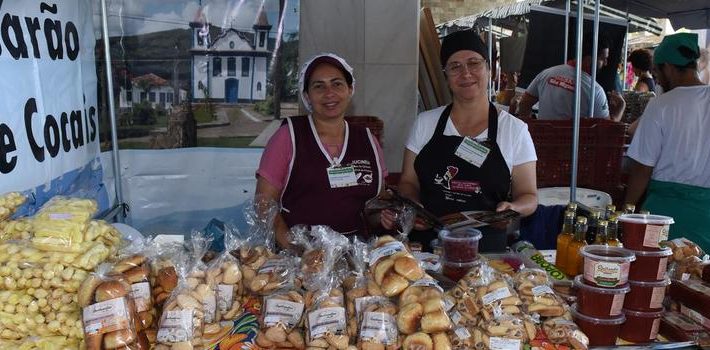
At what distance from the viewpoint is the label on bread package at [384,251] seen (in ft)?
5.22

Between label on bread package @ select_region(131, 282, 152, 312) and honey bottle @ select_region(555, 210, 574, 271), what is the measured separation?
142 centimetres

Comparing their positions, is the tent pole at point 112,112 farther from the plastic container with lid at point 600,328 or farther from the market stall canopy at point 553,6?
the market stall canopy at point 553,6

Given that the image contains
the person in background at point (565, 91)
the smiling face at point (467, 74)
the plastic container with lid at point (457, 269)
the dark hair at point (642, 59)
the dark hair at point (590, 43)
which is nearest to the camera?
the plastic container with lid at point (457, 269)

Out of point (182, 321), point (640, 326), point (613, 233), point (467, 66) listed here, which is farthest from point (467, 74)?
point (182, 321)

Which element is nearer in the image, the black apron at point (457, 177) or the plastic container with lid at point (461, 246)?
the plastic container with lid at point (461, 246)

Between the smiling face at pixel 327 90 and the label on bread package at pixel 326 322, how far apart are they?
136 centimetres

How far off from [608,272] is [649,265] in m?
0.19

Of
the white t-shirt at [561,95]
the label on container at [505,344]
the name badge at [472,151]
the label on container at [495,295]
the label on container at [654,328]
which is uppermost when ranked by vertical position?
the white t-shirt at [561,95]

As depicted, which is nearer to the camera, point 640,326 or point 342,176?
point 640,326

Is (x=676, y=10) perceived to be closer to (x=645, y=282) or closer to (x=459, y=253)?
(x=645, y=282)

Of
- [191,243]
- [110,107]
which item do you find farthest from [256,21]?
[191,243]

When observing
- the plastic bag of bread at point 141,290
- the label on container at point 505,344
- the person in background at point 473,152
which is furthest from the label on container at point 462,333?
the person in background at point 473,152

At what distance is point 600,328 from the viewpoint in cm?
154

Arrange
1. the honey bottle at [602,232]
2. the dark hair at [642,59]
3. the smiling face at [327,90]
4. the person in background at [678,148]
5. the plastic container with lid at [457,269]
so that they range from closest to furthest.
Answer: the plastic container with lid at [457,269], the honey bottle at [602,232], the smiling face at [327,90], the person in background at [678,148], the dark hair at [642,59]
